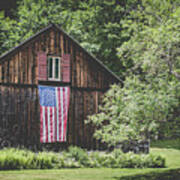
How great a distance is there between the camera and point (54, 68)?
23.9m

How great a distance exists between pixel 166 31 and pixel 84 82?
30.5 ft

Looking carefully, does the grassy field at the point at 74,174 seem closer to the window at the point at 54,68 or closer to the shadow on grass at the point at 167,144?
the window at the point at 54,68

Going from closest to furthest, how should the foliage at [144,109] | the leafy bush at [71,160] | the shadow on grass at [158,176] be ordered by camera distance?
the foliage at [144,109] < the shadow on grass at [158,176] < the leafy bush at [71,160]

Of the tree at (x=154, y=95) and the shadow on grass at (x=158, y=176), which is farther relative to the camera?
the shadow on grass at (x=158, y=176)

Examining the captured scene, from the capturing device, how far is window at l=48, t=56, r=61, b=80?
78.1 feet

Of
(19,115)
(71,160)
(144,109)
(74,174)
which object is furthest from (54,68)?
(144,109)

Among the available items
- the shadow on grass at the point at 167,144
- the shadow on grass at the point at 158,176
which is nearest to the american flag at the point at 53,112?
the shadow on grass at the point at 158,176

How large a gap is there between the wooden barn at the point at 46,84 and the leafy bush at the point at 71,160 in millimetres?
2438

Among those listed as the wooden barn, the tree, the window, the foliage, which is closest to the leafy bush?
the wooden barn

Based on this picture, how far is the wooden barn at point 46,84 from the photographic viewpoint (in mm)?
22438

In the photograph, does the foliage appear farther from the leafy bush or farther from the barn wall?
the barn wall

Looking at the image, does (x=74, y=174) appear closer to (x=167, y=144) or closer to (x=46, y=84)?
(x=46, y=84)

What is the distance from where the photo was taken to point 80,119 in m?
24.3

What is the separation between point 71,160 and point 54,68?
6.57 metres
